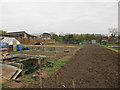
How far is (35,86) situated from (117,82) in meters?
2.78

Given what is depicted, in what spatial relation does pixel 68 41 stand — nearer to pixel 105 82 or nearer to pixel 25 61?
pixel 25 61

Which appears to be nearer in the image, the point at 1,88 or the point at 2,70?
the point at 1,88

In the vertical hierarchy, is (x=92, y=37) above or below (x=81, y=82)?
above

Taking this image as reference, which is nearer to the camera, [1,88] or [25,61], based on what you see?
[1,88]

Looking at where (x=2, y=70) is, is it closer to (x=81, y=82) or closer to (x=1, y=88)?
(x=1, y=88)

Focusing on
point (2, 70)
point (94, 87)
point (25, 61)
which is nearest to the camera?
point (94, 87)

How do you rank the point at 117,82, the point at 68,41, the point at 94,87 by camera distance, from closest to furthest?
the point at 94,87 → the point at 117,82 → the point at 68,41

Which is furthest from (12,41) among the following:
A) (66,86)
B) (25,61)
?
(66,86)

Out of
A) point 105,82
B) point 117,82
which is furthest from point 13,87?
point 117,82

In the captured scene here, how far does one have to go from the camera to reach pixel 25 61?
683 cm

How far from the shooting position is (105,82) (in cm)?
317

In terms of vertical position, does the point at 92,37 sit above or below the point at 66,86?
above

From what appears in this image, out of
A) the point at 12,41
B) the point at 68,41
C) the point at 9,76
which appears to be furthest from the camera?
the point at 68,41

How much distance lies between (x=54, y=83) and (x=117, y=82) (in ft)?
7.08
